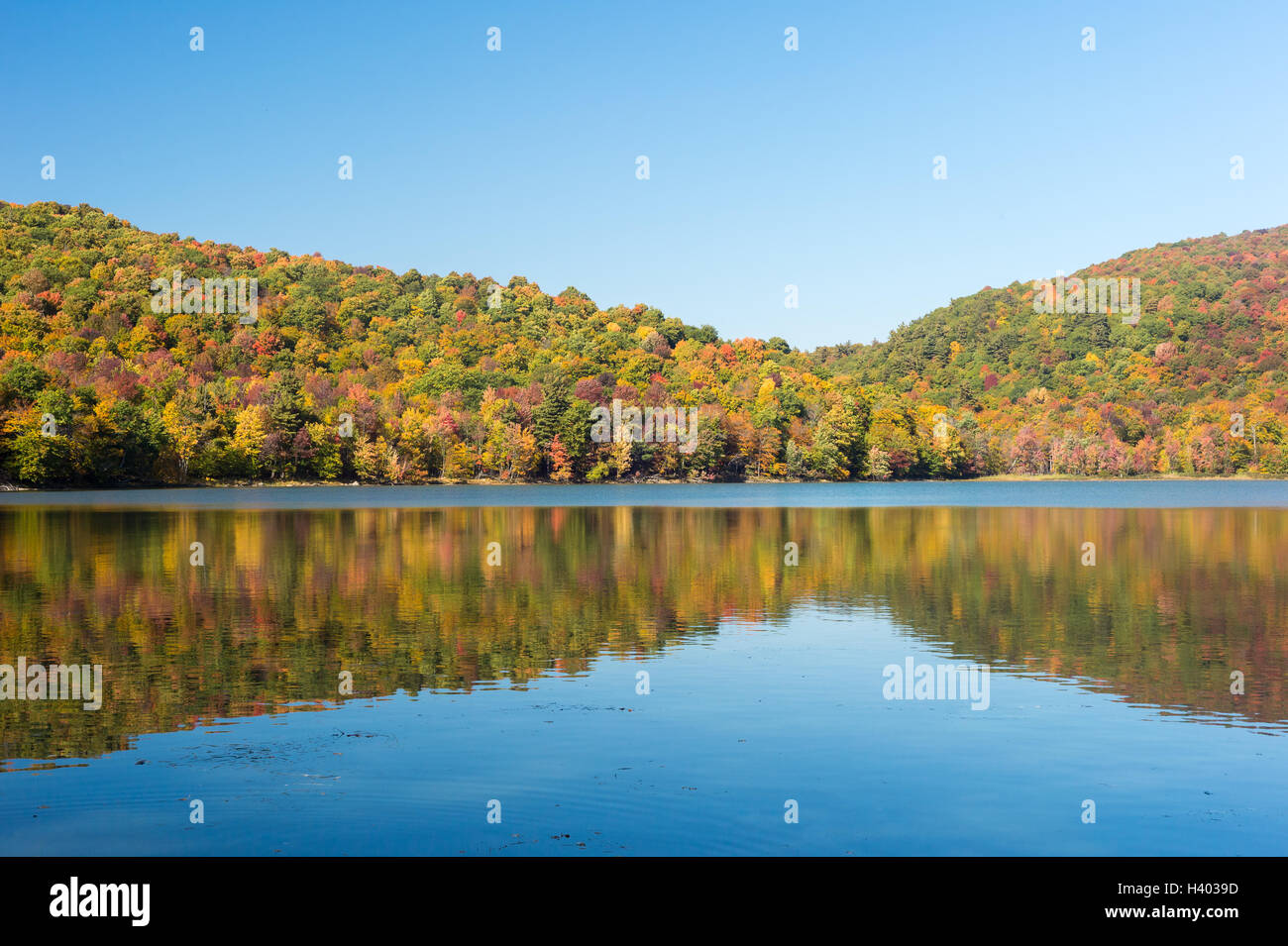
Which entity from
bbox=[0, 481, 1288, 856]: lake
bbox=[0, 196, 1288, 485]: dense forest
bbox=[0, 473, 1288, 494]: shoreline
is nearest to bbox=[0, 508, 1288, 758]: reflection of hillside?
bbox=[0, 481, 1288, 856]: lake

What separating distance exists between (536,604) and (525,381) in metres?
132

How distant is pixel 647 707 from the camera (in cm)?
1495

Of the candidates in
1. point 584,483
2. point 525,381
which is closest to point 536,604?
point 584,483

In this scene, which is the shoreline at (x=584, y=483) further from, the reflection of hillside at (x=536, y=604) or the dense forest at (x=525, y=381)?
the reflection of hillside at (x=536, y=604)

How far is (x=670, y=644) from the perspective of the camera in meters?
19.8

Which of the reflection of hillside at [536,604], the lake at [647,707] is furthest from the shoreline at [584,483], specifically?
the lake at [647,707]

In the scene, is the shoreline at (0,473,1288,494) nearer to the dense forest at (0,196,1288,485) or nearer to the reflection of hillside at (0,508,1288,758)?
the dense forest at (0,196,1288,485)

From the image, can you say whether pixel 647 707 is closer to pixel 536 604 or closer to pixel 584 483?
pixel 536 604

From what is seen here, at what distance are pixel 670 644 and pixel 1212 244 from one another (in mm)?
204983

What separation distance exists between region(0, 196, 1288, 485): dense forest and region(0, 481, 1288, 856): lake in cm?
8171

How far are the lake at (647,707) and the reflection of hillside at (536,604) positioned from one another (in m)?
0.13

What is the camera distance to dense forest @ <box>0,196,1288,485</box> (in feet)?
374
